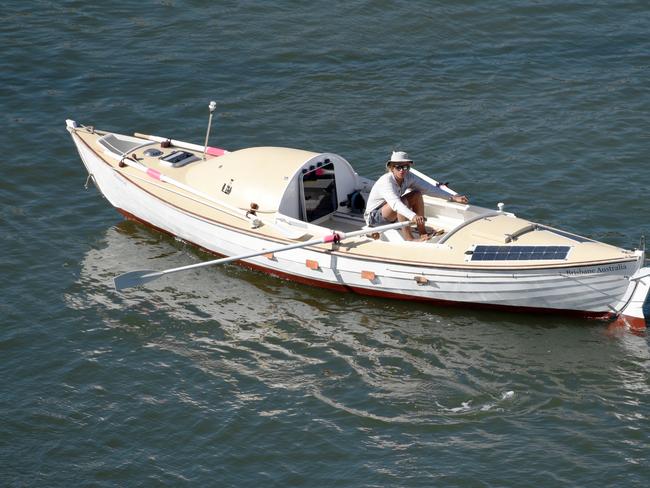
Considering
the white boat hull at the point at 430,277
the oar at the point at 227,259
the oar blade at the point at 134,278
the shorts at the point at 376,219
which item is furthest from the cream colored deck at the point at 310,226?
the oar blade at the point at 134,278

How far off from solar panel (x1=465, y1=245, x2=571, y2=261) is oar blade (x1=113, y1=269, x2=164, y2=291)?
548cm

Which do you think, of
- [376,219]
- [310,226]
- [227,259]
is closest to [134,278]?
[227,259]

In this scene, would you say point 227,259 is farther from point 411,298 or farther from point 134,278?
point 411,298

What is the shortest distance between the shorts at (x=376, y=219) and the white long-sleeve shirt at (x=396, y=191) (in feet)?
0.18

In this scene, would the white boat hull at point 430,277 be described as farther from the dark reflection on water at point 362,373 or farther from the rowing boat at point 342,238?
the dark reflection on water at point 362,373

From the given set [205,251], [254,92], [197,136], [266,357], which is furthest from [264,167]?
[254,92]

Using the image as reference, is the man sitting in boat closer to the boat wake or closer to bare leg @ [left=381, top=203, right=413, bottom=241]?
bare leg @ [left=381, top=203, right=413, bottom=241]

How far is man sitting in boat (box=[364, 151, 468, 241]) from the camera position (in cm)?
1983

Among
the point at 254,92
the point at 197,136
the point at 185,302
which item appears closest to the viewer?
the point at 185,302

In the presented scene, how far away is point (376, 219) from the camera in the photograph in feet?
67.4

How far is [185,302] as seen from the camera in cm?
2019

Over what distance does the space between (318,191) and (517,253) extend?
4185mm

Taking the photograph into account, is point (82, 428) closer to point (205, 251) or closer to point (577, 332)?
point (205, 251)

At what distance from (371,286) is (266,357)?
2513 mm
